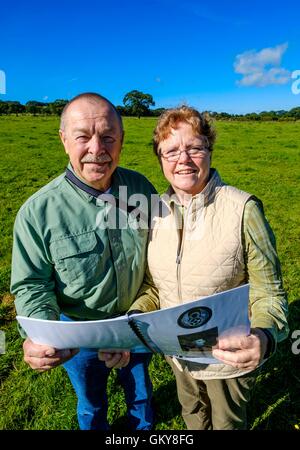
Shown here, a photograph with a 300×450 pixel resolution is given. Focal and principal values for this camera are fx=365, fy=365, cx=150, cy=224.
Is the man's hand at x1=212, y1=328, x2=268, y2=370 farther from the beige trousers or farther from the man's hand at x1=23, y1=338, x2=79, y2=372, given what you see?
the man's hand at x1=23, y1=338, x2=79, y2=372

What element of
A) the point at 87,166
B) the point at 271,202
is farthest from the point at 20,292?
the point at 271,202

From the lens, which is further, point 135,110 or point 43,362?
point 135,110

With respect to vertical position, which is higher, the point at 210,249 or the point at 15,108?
the point at 15,108

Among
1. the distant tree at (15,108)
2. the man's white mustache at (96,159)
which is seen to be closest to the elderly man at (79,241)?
the man's white mustache at (96,159)

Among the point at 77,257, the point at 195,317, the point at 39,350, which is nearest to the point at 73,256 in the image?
the point at 77,257

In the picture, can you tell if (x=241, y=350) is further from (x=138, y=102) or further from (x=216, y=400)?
(x=138, y=102)

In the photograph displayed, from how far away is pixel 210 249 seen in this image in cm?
203

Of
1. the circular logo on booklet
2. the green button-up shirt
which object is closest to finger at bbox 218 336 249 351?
the circular logo on booklet

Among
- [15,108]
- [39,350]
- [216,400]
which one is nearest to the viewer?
[39,350]

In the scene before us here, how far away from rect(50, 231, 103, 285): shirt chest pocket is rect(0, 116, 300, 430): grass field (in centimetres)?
105

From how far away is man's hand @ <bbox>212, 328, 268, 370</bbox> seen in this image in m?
1.68

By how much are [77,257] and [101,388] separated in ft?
4.15

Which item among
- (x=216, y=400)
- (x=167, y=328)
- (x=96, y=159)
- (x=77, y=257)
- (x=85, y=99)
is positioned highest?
(x=85, y=99)

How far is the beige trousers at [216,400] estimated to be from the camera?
2344mm
